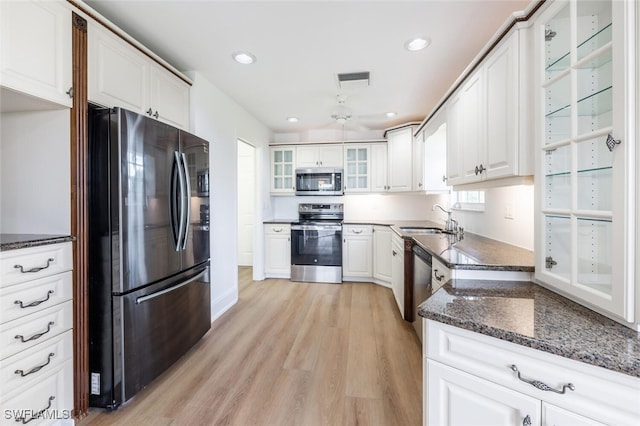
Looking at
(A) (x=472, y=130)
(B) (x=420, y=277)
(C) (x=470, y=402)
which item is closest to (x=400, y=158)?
(A) (x=472, y=130)

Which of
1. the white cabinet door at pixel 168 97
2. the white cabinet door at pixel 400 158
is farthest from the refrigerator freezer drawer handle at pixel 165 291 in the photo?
the white cabinet door at pixel 400 158

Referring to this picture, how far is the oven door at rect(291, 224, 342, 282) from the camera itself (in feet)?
13.5

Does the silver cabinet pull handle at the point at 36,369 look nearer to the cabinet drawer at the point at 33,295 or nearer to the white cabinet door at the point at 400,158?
the cabinet drawer at the point at 33,295

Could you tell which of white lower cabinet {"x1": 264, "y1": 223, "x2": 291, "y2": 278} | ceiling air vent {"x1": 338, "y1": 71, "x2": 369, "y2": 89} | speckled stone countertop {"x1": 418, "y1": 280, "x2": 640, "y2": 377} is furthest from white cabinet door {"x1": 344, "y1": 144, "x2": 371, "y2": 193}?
speckled stone countertop {"x1": 418, "y1": 280, "x2": 640, "y2": 377}

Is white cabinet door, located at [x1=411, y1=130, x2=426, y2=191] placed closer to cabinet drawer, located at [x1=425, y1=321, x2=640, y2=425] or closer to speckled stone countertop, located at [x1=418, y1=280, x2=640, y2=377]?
speckled stone countertop, located at [x1=418, y1=280, x2=640, y2=377]

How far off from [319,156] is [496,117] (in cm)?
310

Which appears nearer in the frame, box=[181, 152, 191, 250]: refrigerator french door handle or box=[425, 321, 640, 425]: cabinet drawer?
box=[425, 321, 640, 425]: cabinet drawer

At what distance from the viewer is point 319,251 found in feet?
13.5

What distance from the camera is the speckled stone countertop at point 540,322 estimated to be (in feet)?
2.34

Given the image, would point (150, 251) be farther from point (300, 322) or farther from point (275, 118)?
point (275, 118)

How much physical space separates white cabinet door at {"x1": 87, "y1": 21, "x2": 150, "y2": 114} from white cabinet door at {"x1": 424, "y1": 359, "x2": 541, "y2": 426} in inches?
91.8

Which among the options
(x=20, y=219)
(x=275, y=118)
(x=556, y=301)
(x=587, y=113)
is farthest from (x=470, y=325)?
(x=275, y=118)

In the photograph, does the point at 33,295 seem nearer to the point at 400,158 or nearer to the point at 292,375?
the point at 292,375

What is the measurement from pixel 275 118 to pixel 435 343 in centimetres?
372
